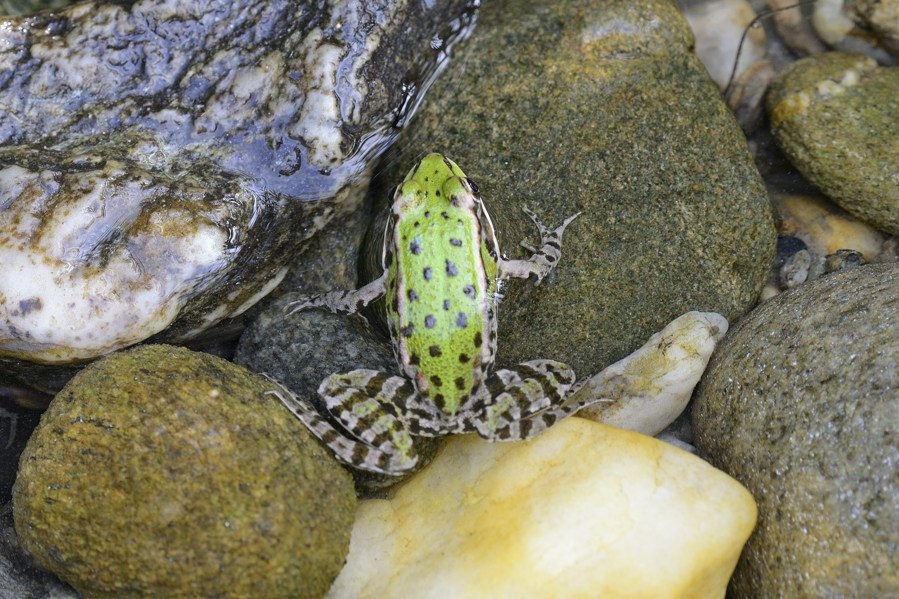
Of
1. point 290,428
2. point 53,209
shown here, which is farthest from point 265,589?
point 53,209

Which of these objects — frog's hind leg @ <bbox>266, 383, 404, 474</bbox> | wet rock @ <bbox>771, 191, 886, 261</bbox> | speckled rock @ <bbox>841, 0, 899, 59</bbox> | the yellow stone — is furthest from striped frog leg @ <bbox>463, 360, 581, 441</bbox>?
speckled rock @ <bbox>841, 0, 899, 59</bbox>

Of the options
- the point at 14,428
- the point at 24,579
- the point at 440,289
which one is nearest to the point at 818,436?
the point at 440,289

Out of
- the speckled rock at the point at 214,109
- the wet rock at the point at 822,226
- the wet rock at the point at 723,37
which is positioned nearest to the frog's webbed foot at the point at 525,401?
the speckled rock at the point at 214,109

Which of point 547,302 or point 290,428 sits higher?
point 290,428

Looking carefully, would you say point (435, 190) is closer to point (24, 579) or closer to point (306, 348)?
point (306, 348)

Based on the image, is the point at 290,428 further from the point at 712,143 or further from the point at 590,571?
the point at 712,143

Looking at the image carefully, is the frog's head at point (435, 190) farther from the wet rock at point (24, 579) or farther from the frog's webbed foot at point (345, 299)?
the wet rock at point (24, 579)
